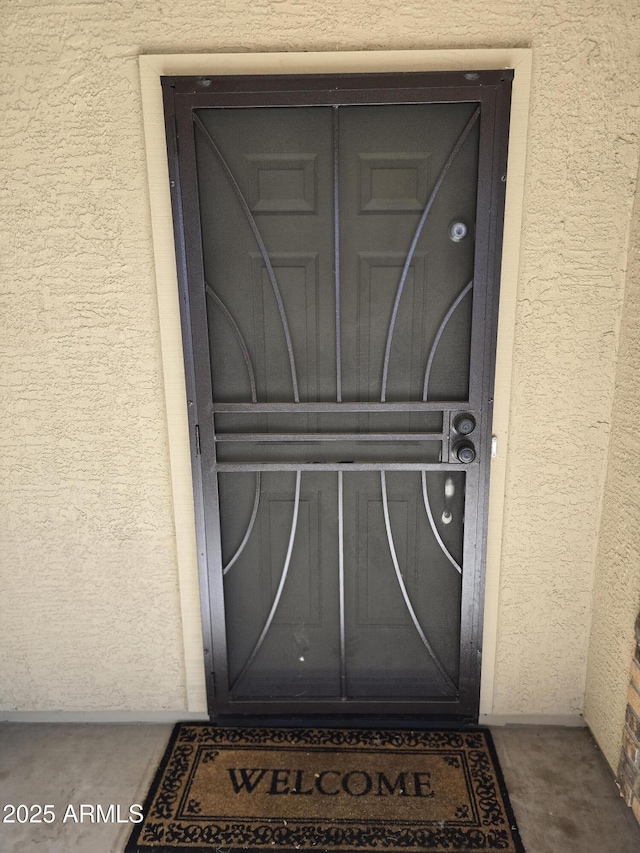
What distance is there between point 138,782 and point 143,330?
2247 millimetres

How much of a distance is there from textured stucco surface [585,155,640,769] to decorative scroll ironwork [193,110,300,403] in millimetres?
1548

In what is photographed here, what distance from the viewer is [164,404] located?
297 centimetres

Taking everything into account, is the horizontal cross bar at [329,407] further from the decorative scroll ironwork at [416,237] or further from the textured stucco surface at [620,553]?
the textured stucco surface at [620,553]

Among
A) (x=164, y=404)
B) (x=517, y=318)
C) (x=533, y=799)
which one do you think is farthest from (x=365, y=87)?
(x=533, y=799)

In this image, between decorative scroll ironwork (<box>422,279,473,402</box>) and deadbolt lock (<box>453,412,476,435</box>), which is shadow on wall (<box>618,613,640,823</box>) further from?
decorative scroll ironwork (<box>422,279,473,402</box>)

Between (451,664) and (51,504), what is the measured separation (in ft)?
7.48

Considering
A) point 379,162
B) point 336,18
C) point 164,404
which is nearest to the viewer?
point 336,18

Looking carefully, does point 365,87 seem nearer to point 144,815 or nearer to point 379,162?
point 379,162

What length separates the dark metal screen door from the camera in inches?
106

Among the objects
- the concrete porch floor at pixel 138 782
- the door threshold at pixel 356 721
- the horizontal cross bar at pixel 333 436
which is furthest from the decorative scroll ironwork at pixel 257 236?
the concrete porch floor at pixel 138 782

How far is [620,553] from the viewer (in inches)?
112

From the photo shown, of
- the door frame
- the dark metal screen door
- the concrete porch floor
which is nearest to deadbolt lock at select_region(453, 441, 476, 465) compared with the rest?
the dark metal screen door

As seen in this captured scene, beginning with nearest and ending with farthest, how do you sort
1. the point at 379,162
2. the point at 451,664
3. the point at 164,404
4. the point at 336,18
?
the point at 336,18
the point at 379,162
the point at 164,404
the point at 451,664

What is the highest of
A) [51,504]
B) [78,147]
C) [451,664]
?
[78,147]
